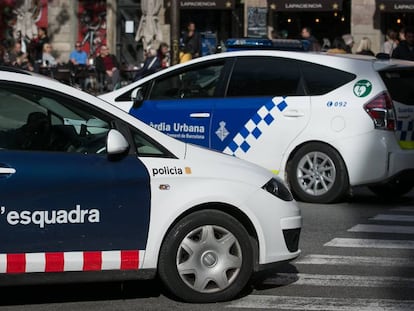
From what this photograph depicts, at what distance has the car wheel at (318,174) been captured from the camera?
38.5 ft

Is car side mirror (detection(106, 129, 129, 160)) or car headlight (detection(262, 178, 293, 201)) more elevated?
car side mirror (detection(106, 129, 129, 160))

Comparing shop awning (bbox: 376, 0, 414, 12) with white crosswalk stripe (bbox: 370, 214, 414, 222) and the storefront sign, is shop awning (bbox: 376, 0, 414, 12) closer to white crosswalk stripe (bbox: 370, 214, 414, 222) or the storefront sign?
A: the storefront sign

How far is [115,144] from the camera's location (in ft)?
21.2

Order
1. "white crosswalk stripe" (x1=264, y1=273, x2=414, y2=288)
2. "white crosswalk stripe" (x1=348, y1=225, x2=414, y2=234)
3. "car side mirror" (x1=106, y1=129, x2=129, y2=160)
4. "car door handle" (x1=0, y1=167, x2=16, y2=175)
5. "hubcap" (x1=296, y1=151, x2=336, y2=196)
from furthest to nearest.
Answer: "hubcap" (x1=296, y1=151, x2=336, y2=196) < "white crosswalk stripe" (x1=348, y1=225, x2=414, y2=234) < "white crosswalk stripe" (x1=264, y1=273, x2=414, y2=288) < "car side mirror" (x1=106, y1=129, x2=129, y2=160) < "car door handle" (x1=0, y1=167, x2=16, y2=175)

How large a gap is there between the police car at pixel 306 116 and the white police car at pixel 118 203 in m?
4.77

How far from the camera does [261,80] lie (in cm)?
1195

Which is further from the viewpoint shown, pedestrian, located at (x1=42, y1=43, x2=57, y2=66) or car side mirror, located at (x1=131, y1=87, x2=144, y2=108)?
pedestrian, located at (x1=42, y1=43, x2=57, y2=66)

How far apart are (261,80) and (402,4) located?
17830mm

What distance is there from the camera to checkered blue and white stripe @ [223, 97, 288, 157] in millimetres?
11727

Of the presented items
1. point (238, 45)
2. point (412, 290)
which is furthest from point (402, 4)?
point (412, 290)

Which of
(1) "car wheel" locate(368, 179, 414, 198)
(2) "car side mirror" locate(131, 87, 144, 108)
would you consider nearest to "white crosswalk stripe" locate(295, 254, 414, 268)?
(2) "car side mirror" locate(131, 87, 144, 108)

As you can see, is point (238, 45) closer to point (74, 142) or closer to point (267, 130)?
point (267, 130)

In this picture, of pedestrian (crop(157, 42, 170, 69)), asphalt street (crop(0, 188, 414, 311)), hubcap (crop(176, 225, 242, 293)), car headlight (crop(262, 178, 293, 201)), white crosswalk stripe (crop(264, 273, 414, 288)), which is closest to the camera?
hubcap (crop(176, 225, 242, 293))

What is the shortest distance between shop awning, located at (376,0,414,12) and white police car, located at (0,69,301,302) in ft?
74.2
